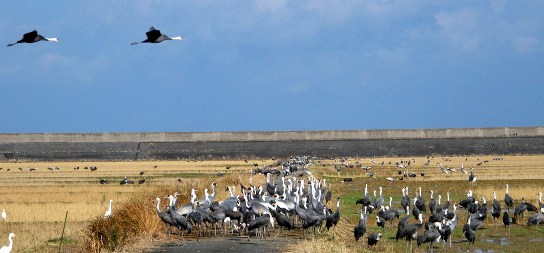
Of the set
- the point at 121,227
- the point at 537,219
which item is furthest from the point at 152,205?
the point at 537,219

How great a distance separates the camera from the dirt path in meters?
18.3

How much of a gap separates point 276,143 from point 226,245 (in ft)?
267

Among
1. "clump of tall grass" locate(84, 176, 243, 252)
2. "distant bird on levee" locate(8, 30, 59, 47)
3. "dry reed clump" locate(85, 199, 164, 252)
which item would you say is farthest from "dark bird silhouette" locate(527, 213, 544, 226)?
"distant bird on levee" locate(8, 30, 59, 47)

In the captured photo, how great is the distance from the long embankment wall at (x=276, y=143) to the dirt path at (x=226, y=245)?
256 ft

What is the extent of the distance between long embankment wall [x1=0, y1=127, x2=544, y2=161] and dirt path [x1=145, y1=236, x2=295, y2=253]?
78.0 m

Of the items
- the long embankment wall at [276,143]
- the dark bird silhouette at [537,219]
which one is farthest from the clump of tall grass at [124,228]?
the long embankment wall at [276,143]

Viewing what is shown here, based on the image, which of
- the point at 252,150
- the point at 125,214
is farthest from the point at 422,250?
the point at 252,150

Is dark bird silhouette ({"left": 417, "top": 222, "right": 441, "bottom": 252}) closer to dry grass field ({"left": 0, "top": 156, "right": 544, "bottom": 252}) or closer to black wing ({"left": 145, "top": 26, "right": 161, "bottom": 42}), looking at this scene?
dry grass field ({"left": 0, "top": 156, "right": 544, "bottom": 252})

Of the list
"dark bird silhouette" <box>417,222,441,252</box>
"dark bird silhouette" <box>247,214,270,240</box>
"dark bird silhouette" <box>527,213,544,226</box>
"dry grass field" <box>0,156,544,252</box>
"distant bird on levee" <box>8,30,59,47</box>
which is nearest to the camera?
"distant bird on levee" <box>8,30,59,47</box>

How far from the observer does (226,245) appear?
1903cm

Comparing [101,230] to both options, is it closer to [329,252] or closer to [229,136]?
[329,252]

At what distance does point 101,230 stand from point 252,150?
81.4m

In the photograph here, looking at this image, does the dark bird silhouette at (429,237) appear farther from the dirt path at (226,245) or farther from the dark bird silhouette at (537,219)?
the dark bird silhouette at (537,219)

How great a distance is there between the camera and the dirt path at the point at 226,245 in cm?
1828
